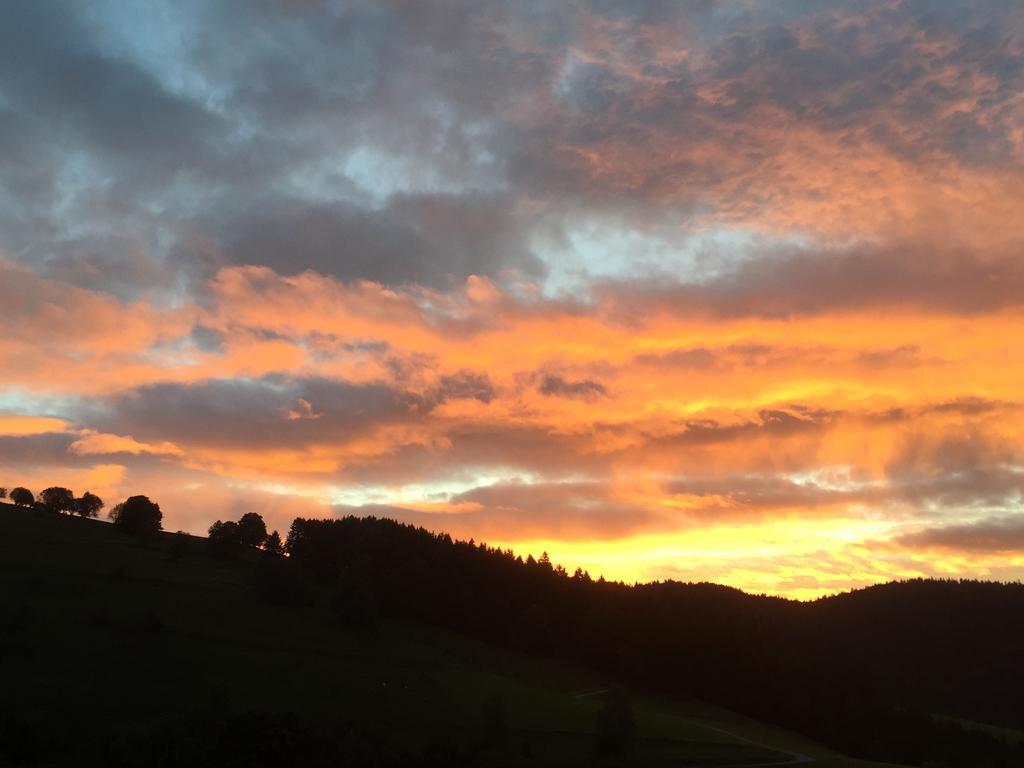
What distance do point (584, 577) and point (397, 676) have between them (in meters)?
79.2

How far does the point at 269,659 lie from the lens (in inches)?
3551

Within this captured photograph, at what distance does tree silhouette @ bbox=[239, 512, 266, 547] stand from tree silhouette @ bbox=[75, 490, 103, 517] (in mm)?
49745

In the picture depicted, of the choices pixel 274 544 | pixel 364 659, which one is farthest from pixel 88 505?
pixel 364 659

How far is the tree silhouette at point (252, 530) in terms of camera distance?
14950cm

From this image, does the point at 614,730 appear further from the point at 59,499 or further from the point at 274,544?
the point at 59,499

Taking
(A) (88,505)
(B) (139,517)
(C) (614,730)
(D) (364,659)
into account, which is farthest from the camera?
(A) (88,505)

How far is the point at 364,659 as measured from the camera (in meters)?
99.2

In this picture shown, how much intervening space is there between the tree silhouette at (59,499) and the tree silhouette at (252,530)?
4937 cm

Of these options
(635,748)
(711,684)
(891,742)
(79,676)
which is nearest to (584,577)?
(711,684)

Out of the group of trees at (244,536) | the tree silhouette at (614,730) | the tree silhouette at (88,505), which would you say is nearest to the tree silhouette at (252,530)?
the group of trees at (244,536)

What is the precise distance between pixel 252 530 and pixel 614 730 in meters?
92.4

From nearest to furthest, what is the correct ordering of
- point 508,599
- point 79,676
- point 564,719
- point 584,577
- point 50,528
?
point 79,676 < point 564,719 < point 50,528 < point 508,599 < point 584,577

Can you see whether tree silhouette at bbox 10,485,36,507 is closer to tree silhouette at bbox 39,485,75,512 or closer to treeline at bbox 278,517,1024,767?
tree silhouette at bbox 39,485,75,512

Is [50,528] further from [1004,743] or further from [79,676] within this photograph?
[1004,743]
